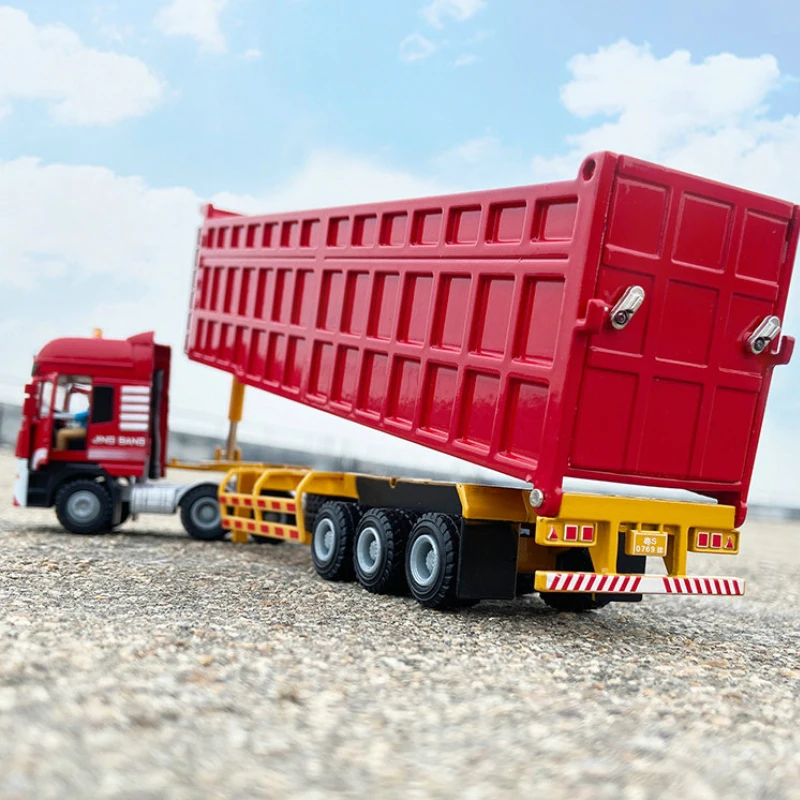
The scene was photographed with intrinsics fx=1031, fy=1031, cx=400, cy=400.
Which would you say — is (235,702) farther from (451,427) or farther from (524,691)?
(451,427)

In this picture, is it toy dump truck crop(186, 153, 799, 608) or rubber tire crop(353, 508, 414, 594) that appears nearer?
toy dump truck crop(186, 153, 799, 608)

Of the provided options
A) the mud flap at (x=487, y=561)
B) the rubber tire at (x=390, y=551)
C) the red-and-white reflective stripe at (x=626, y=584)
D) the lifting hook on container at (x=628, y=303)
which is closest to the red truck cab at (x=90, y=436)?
the rubber tire at (x=390, y=551)

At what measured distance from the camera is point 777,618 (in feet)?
34.8

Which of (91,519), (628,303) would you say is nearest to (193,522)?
(91,519)

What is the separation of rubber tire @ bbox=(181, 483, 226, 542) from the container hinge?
25.2 ft

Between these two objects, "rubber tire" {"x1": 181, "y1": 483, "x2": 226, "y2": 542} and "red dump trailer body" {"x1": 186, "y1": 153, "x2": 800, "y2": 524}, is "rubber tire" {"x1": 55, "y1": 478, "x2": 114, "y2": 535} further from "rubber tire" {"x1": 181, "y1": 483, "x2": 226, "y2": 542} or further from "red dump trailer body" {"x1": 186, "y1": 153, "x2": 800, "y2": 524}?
"red dump trailer body" {"x1": 186, "y1": 153, "x2": 800, "y2": 524}

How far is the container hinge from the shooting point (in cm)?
852

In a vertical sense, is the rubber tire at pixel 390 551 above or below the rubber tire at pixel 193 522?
above

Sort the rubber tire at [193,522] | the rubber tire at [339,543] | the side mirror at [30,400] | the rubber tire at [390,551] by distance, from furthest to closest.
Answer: the rubber tire at [193,522] → the side mirror at [30,400] → the rubber tire at [339,543] → the rubber tire at [390,551]

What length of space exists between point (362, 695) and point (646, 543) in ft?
11.4

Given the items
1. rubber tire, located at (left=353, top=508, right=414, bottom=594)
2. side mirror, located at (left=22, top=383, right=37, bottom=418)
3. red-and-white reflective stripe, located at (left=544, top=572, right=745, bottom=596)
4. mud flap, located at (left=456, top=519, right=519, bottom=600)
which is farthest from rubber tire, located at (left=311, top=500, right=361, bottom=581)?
side mirror, located at (left=22, top=383, right=37, bottom=418)

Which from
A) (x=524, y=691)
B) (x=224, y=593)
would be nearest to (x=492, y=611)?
(x=224, y=593)

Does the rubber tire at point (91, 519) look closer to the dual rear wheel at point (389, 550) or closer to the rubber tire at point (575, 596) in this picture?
the dual rear wheel at point (389, 550)

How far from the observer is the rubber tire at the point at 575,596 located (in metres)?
8.93
